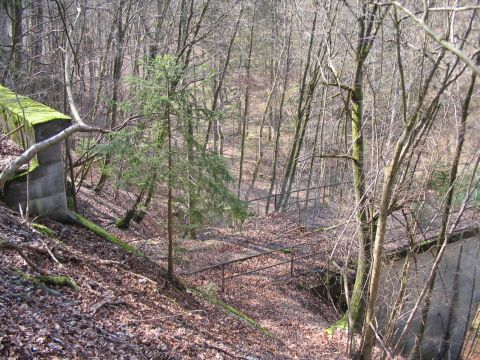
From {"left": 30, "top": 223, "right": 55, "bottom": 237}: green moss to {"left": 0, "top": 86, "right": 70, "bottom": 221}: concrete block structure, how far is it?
0.49 meters

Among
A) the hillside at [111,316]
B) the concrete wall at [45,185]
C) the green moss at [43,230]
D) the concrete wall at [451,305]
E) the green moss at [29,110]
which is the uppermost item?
the green moss at [29,110]

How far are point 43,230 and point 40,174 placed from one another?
1.17 metres

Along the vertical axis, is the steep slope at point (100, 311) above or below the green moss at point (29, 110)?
below

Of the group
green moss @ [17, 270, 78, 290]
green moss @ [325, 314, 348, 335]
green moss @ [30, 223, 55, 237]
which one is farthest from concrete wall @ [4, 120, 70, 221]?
green moss @ [325, 314, 348, 335]

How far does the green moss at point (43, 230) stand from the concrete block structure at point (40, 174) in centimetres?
49

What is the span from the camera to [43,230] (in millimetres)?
8078

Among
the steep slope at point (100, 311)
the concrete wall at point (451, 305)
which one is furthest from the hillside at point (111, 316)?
the concrete wall at point (451, 305)

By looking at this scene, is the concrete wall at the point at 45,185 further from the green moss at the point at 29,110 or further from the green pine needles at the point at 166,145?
the green pine needles at the point at 166,145

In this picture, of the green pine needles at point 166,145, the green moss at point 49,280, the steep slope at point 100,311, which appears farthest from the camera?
the green pine needles at point 166,145

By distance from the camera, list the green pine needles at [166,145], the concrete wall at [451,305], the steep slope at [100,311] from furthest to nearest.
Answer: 1. the concrete wall at [451,305]
2. the green pine needles at [166,145]
3. the steep slope at [100,311]

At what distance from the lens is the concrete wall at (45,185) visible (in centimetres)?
846

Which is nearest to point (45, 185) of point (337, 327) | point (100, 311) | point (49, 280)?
point (49, 280)

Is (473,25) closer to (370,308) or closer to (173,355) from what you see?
(370,308)

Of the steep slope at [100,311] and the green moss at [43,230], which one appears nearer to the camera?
the steep slope at [100,311]
